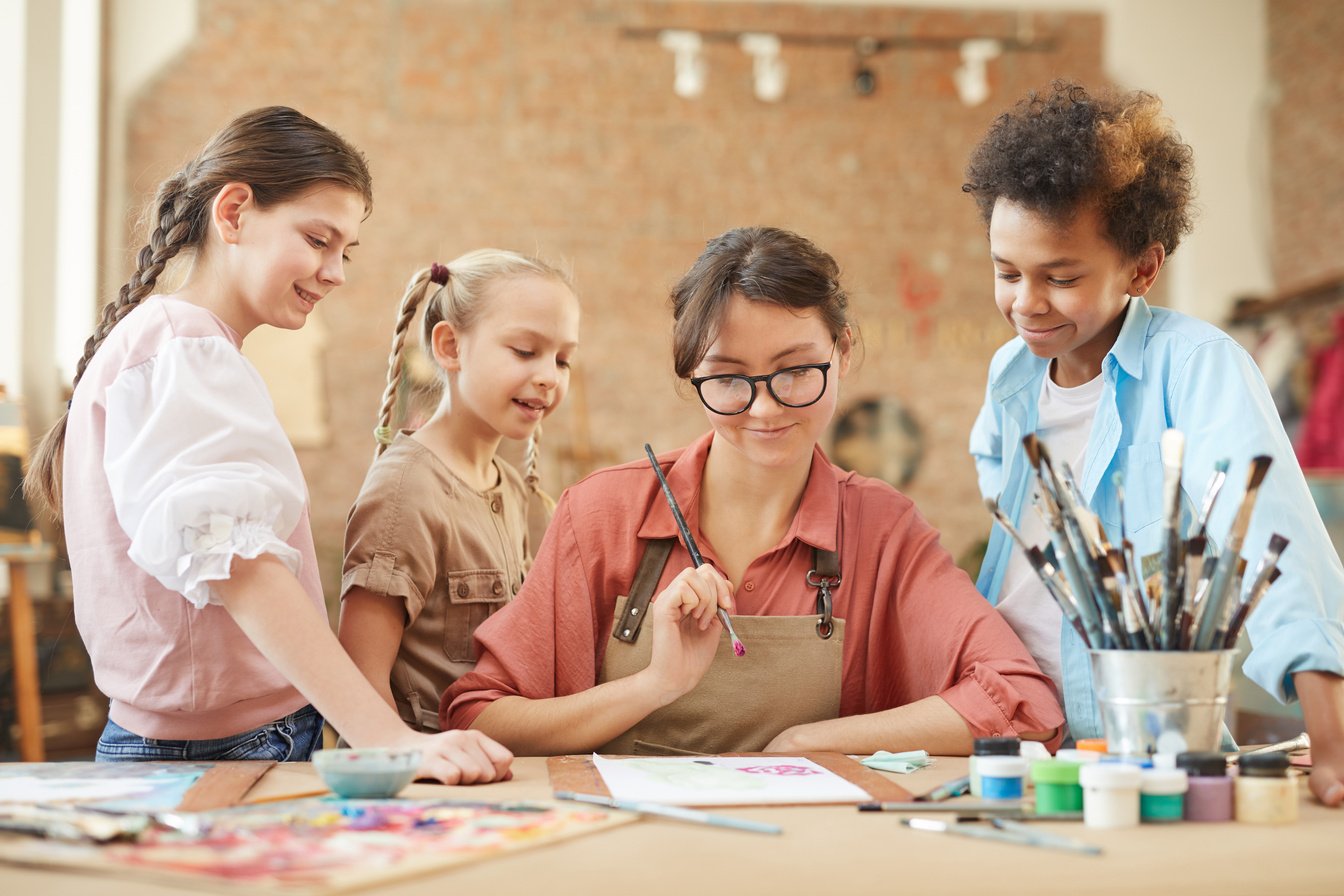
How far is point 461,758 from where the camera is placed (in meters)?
1.28

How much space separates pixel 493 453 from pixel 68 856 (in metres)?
1.28

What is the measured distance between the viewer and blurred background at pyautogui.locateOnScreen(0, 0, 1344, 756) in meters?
6.89

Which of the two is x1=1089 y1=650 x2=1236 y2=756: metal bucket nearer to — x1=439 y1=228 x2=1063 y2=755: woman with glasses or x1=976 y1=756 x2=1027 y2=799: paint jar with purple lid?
x1=976 y1=756 x2=1027 y2=799: paint jar with purple lid

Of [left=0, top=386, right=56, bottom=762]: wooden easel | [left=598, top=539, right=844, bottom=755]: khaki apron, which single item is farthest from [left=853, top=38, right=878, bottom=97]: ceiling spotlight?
[left=598, top=539, right=844, bottom=755]: khaki apron

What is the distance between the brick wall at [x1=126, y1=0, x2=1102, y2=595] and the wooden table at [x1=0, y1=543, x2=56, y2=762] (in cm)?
237

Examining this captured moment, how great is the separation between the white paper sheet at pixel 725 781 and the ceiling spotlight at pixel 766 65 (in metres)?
6.19

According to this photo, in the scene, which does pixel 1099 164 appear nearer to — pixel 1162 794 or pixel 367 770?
pixel 1162 794

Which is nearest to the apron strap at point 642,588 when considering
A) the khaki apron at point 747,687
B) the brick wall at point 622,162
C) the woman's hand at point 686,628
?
the khaki apron at point 747,687

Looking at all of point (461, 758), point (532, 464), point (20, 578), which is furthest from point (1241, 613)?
point (20, 578)

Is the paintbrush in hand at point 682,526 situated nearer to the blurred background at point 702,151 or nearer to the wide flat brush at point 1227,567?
the wide flat brush at point 1227,567

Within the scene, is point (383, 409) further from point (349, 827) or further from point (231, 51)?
point (231, 51)

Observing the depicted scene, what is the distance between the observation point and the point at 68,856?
0.93 m

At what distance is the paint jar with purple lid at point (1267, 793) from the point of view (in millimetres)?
1096

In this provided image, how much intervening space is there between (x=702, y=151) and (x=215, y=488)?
20.5 feet
